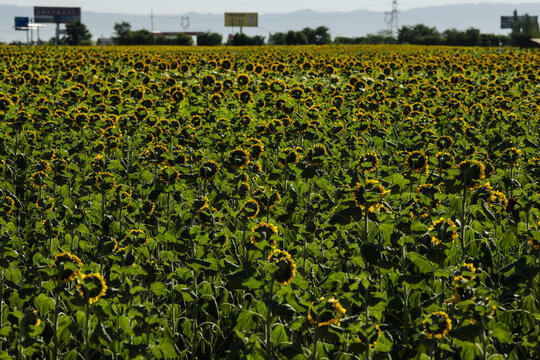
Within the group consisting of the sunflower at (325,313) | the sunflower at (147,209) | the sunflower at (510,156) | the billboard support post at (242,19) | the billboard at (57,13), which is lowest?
the sunflower at (325,313)

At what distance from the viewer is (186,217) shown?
5191 millimetres

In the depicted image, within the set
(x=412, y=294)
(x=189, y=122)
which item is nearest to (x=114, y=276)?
(x=412, y=294)

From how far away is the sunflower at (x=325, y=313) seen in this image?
3072 millimetres

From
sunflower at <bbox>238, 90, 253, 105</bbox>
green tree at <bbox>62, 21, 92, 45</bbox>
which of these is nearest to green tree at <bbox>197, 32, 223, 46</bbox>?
green tree at <bbox>62, 21, 92, 45</bbox>

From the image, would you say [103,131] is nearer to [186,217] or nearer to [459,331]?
[186,217]

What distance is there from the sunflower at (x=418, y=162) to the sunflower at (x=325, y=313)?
287cm

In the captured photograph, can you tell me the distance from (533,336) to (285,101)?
6.56m

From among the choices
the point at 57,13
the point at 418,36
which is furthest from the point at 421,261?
the point at 57,13

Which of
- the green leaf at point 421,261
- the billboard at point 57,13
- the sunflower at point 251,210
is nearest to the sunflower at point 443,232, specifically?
the green leaf at point 421,261

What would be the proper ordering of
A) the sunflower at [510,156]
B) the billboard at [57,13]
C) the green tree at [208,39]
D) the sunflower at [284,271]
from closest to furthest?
1. the sunflower at [284,271]
2. the sunflower at [510,156]
3. the green tree at [208,39]
4. the billboard at [57,13]

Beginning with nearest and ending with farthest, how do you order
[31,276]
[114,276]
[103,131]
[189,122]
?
[114,276] → [31,276] → [103,131] → [189,122]

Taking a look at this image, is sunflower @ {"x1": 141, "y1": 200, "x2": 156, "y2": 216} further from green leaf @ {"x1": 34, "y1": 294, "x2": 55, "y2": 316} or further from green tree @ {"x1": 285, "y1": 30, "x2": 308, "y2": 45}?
green tree @ {"x1": 285, "y1": 30, "x2": 308, "y2": 45}

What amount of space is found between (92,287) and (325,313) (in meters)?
1.18

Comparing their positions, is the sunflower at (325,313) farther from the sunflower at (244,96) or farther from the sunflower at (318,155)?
the sunflower at (244,96)
